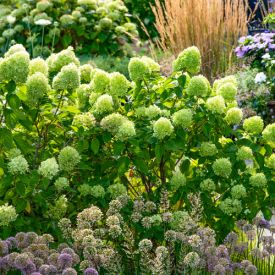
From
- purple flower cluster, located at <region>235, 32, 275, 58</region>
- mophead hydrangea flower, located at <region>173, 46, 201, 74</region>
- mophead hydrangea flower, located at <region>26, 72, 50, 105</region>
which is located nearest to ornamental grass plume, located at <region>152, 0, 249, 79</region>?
purple flower cluster, located at <region>235, 32, 275, 58</region>

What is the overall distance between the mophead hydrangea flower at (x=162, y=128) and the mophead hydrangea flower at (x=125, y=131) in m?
0.10

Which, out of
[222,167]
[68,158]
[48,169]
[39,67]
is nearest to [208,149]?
[222,167]

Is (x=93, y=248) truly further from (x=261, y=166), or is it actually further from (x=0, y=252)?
(x=261, y=166)

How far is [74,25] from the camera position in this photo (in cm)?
896

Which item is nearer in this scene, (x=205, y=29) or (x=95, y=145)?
(x=95, y=145)

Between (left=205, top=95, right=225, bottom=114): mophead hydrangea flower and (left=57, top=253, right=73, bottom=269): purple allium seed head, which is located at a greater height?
(left=205, top=95, right=225, bottom=114): mophead hydrangea flower

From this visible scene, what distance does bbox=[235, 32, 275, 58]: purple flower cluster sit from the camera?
23.6ft

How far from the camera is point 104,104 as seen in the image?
330 centimetres

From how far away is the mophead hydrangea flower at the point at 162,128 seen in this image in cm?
318

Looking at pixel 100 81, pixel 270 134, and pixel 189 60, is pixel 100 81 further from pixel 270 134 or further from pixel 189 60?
pixel 270 134

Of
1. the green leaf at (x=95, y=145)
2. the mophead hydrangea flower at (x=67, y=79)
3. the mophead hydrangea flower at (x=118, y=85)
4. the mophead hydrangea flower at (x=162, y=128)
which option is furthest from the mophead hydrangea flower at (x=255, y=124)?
the mophead hydrangea flower at (x=67, y=79)

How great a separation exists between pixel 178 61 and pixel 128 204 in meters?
0.75

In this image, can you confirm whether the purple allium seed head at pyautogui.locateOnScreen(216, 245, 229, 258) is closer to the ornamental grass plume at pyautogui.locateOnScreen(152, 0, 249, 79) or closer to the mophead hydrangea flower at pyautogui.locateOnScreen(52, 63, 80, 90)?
the mophead hydrangea flower at pyautogui.locateOnScreen(52, 63, 80, 90)

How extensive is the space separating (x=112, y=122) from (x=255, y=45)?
422 centimetres
